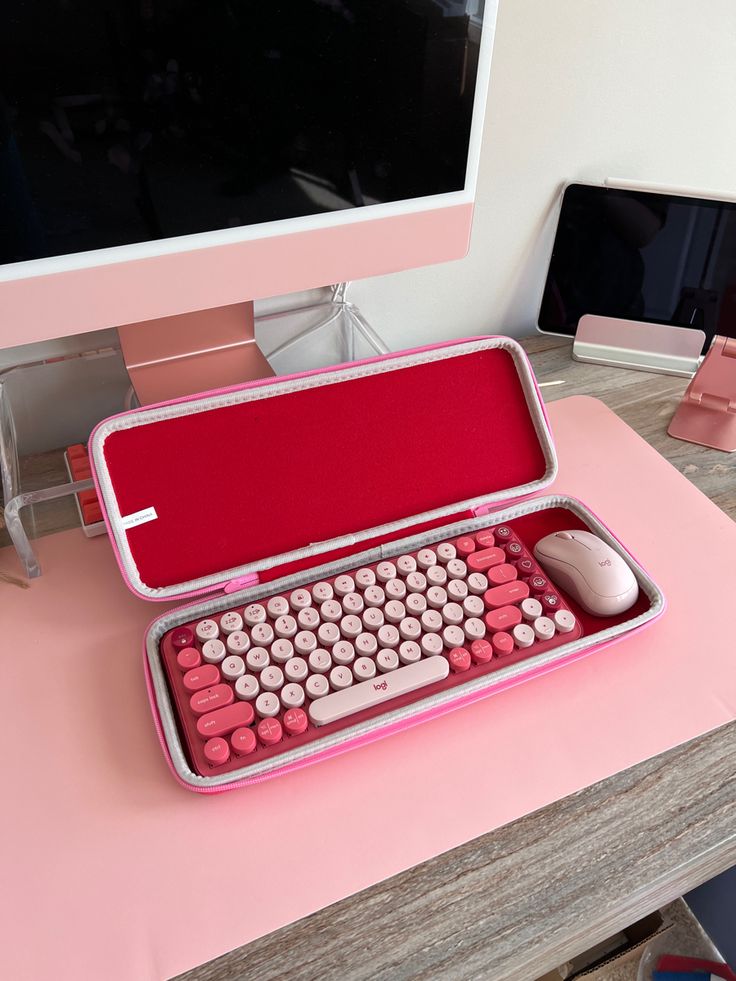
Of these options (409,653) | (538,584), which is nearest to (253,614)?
(409,653)

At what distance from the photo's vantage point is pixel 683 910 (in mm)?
938

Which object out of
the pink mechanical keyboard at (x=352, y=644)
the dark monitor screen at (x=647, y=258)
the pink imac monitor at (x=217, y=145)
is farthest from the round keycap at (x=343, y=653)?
the dark monitor screen at (x=647, y=258)

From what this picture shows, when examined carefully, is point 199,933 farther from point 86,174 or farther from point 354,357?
point 354,357

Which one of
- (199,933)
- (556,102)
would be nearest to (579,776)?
(199,933)

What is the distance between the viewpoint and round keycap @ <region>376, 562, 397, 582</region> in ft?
2.05

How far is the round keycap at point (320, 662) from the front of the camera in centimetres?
56

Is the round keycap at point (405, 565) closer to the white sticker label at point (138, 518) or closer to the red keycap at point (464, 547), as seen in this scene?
the red keycap at point (464, 547)

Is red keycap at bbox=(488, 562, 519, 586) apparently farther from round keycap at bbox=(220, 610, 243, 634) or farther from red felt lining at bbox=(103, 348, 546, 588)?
round keycap at bbox=(220, 610, 243, 634)

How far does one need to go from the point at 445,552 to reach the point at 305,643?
0.14 metres

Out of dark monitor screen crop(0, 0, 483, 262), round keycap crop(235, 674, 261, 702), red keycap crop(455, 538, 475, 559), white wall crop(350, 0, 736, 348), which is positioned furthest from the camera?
white wall crop(350, 0, 736, 348)

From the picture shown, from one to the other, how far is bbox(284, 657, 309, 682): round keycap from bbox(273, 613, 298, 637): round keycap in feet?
0.09

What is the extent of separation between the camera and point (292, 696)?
0.55 meters

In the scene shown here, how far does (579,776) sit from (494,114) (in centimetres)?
65

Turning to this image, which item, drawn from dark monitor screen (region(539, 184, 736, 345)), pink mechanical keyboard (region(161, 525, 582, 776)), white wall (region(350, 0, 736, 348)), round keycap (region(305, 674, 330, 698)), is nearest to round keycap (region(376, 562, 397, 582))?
pink mechanical keyboard (region(161, 525, 582, 776))
